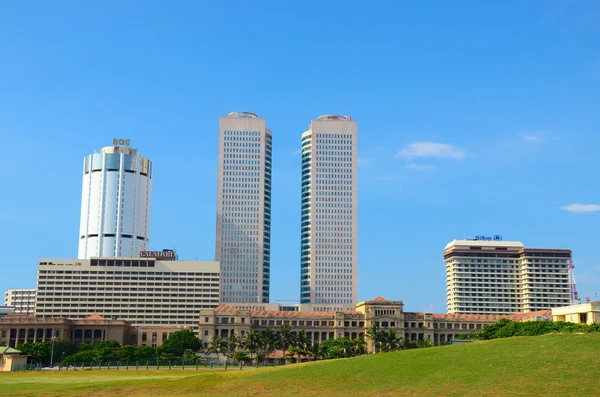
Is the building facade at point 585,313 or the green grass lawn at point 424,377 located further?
the building facade at point 585,313

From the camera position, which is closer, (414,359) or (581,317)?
(414,359)

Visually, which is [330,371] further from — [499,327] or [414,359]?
[499,327]

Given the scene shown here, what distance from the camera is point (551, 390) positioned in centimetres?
8275

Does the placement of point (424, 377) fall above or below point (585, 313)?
below

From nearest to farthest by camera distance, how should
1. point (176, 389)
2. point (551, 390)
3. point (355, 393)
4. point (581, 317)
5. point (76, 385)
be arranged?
point (551, 390) → point (355, 393) → point (176, 389) → point (76, 385) → point (581, 317)

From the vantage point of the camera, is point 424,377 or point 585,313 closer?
point 424,377

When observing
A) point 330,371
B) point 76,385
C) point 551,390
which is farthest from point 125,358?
point 551,390

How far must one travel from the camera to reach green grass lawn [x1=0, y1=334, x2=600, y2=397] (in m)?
86.7

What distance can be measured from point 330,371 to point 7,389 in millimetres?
46006

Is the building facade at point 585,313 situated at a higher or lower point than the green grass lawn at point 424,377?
higher

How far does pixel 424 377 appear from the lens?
310ft

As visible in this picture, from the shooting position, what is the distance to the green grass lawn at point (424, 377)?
86.7 metres

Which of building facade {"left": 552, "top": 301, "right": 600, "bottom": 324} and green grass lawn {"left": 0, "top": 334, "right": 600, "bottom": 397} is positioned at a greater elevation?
building facade {"left": 552, "top": 301, "right": 600, "bottom": 324}

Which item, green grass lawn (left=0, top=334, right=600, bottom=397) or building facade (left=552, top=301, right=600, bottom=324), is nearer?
green grass lawn (left=0, top=334, right=600, bottom=397)
